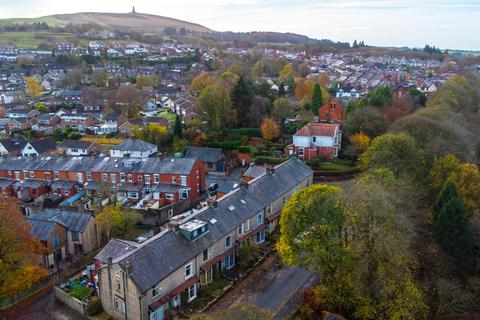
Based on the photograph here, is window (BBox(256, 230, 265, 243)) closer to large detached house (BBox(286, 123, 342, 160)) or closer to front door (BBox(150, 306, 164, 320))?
front door (BBox(150, 306, 164, 320))

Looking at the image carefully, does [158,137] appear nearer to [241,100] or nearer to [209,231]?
[241,100]

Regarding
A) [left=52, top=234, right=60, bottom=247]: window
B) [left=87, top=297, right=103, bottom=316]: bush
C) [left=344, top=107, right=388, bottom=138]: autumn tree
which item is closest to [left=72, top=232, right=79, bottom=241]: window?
[left=52, top=234, right=60, bottom=247]: window

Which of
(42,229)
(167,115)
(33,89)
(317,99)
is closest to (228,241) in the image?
(42,229)

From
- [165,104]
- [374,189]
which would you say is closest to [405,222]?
[374,189]

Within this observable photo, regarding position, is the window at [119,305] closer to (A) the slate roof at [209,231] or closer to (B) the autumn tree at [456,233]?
(A) the slate roof at [209,231]

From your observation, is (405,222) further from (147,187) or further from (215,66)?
(215,66)

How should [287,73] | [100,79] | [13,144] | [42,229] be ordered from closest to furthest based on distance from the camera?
[42,229]
[13,144]
[100,79]
[287,73]
